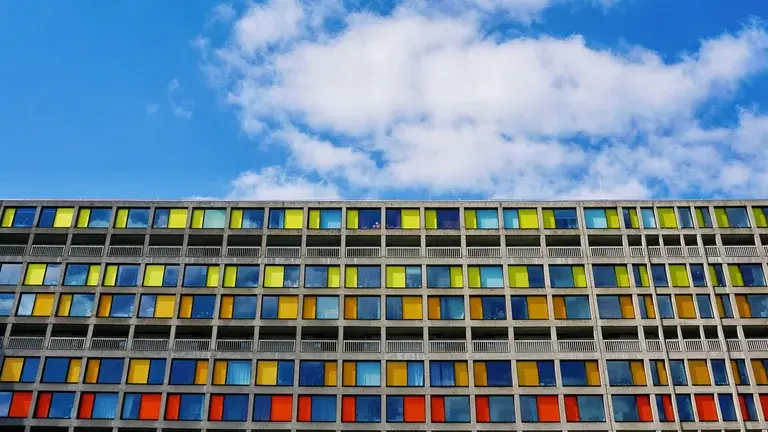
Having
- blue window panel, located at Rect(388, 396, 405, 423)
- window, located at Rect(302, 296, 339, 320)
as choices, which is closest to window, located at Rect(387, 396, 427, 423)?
blue window panel, located at Rect(388, 396, 405, 423)

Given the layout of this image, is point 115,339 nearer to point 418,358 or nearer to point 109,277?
point 109,277

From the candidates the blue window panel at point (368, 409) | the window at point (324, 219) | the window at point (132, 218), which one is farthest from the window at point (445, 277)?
the window at point (132, 218)

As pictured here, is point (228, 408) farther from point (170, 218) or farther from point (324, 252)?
point (170, 218)

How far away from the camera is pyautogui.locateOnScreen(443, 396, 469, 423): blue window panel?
5368 centimetres

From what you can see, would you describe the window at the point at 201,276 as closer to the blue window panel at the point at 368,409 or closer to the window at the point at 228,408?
the window at the point at 228,408

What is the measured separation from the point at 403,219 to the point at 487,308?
11.2m

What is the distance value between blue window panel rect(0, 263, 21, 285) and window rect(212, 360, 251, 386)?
19.4 metres

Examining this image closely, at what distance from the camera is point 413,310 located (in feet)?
191

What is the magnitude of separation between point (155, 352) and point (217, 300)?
254 inches

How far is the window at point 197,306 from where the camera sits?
58.0 m

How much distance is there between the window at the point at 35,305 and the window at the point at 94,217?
7.12m

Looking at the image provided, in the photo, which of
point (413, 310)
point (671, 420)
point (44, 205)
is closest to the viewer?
point (671, 420)

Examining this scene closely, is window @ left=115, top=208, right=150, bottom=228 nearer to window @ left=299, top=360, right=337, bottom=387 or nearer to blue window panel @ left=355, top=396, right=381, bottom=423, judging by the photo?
window @ left=299, top=360, right=337, bottom=387

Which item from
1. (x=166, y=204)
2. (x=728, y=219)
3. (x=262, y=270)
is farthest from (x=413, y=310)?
(x=728, y=219)
